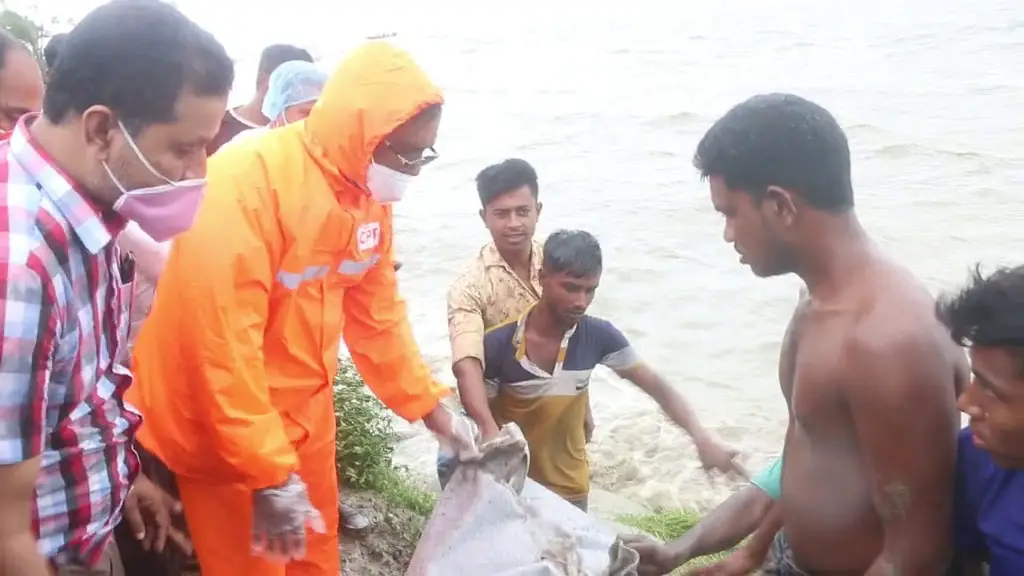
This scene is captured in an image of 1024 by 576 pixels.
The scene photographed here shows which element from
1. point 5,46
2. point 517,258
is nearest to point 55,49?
point 5,46

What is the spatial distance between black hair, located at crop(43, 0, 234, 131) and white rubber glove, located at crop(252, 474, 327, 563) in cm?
105

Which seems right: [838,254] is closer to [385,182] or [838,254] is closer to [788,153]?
[788,153]

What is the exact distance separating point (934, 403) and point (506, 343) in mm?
1722

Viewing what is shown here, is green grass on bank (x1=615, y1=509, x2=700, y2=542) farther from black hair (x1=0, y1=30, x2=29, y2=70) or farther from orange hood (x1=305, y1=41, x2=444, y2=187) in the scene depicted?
black hair (x1=0, y1=30, x2=29, y2=70)

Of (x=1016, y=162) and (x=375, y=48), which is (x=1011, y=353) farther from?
(x=1016, y=162)

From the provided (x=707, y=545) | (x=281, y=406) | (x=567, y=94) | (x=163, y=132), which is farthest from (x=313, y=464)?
(x=567, y=94)

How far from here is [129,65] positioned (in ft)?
5.15

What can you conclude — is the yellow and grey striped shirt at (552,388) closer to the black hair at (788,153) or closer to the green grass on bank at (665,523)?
the green grass on bank at (665,523)

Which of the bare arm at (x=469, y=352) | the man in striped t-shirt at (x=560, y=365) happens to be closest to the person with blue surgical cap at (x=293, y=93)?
the bare arm at (x=469, y=352)

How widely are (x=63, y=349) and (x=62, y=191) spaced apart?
260 millimetres

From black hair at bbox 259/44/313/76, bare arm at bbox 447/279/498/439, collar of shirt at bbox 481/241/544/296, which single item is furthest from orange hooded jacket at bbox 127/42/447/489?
black hair at bbox 259/44/313/76

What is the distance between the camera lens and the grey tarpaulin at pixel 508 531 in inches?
94.5

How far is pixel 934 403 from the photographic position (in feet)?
5.86

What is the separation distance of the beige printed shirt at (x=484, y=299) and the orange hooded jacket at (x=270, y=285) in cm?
62
